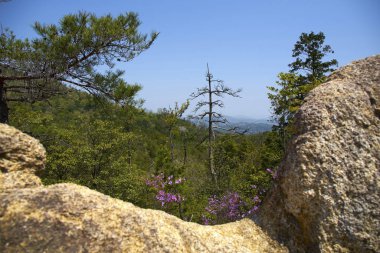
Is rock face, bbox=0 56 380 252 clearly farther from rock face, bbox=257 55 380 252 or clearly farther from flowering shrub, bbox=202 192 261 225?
flowering shrub, bbox=202 192 261 225

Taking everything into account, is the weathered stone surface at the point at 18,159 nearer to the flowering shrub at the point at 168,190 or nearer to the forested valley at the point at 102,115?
the forested valley at the point at 102,115

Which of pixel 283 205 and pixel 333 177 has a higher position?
pixel 333 177

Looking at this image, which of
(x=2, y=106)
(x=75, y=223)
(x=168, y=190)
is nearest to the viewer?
(x=75, y=223)

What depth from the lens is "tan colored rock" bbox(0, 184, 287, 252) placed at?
3459 mm

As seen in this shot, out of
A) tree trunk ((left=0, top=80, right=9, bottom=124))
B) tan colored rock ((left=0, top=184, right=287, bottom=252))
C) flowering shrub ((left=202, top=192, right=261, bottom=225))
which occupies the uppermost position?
tree trunk ((left=0, top=80, right=9, bottom=124))

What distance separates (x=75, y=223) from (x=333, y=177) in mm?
3832

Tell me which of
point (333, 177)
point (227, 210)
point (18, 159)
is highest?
point (18, 159)

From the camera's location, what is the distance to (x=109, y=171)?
11695 millimetres

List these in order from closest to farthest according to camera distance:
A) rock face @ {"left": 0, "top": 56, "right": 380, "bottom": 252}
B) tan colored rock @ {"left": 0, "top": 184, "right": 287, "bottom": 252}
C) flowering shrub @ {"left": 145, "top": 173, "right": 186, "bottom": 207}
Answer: tan colored rock @ {"left": 0, "top": 184, "right": 287, "bottom": 252}, rock face @ {"left": 0, "top": 56, "right": 380, "bottom": 252}, flowering shrub @ {"left": 145, "top": 173, "right": 186, "bottom": 207}

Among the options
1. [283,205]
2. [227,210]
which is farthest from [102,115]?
[283,205]

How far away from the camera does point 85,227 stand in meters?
3.69

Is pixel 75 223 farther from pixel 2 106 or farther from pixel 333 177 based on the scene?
pixel 2 106

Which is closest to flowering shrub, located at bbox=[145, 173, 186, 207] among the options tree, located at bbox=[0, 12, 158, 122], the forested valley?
the forested valley

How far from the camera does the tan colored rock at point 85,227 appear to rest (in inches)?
136
